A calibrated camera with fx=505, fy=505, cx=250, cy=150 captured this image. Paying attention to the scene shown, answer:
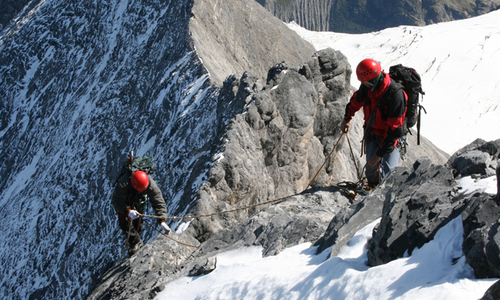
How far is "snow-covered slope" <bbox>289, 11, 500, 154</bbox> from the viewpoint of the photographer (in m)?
57.1

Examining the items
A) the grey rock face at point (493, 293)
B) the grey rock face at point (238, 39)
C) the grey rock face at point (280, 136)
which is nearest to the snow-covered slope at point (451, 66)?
the grey rock face at point (238, 39)

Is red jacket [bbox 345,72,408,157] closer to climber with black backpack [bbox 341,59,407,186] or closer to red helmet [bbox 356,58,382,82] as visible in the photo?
climber with black backpack [bbox 341,59,407,186]

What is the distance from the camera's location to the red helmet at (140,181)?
949cm

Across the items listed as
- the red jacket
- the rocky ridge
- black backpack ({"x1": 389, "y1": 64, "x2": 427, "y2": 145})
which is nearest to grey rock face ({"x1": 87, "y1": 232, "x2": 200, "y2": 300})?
the rocky ridge

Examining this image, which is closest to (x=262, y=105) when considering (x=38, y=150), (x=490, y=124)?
(x=38, y=150)

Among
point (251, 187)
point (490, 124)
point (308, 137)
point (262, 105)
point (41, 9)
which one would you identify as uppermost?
point (41, 9)

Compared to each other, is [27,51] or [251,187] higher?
[27,51]

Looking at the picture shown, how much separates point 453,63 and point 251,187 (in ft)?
201

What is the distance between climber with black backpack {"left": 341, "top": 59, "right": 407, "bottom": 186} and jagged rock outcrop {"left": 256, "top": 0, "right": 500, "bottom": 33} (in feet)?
465

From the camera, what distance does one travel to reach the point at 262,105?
650 inches

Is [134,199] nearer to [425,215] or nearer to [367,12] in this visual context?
[425,215]

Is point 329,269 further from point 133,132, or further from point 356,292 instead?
point 133,132

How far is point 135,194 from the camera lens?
33.4ft

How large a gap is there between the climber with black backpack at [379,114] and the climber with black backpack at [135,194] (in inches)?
157
